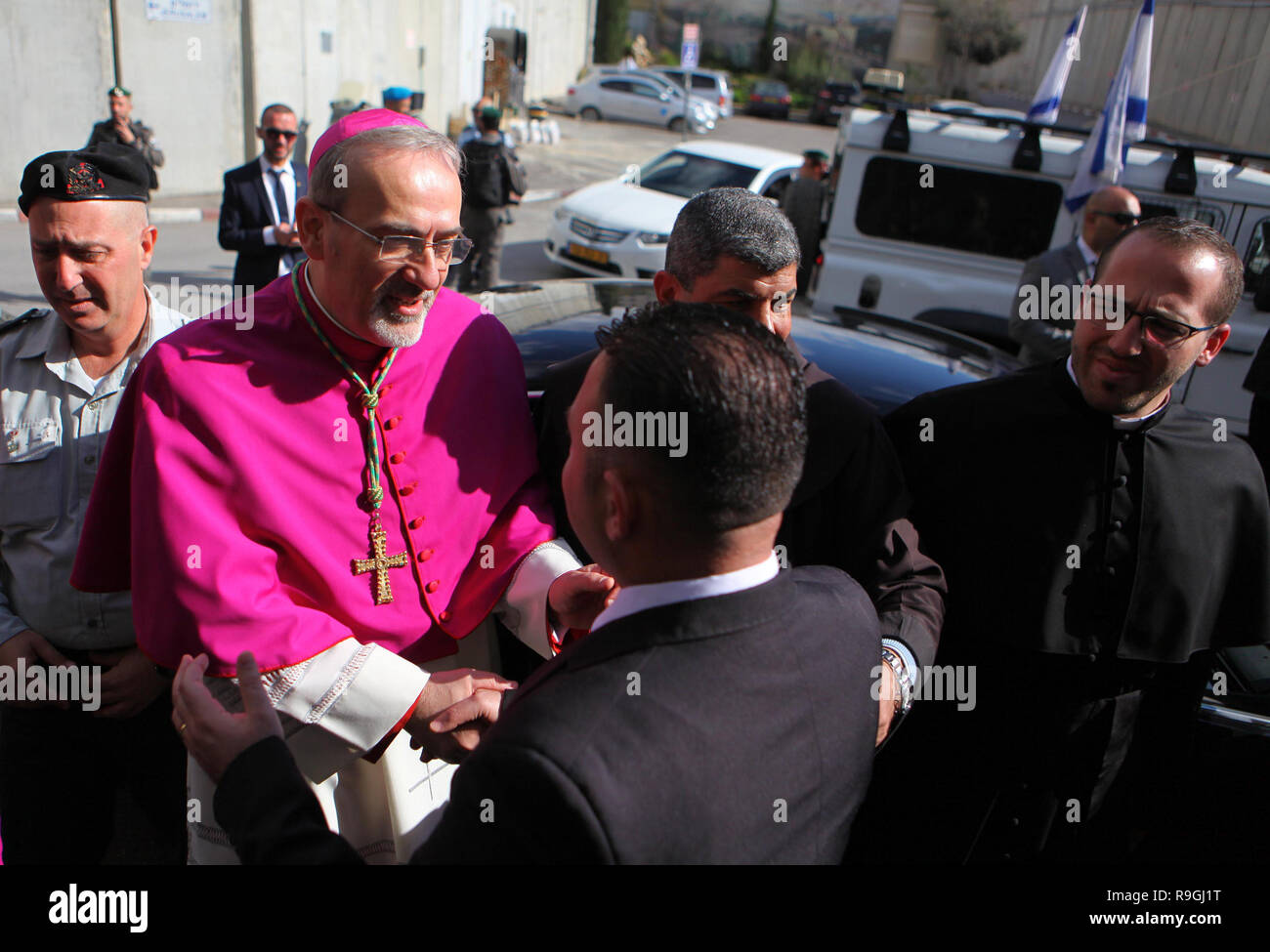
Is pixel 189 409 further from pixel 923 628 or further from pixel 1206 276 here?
pixel 1206 276

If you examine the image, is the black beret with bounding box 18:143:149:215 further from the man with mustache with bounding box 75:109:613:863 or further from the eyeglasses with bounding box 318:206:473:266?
the eyeglasses with bounding box 318:206:473:266

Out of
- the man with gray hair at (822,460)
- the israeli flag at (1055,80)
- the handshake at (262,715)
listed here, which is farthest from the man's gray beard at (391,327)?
the israeli flag at (1055,80)

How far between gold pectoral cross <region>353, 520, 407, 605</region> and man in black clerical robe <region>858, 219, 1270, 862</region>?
4.07 ft

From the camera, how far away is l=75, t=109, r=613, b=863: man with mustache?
1.89 m

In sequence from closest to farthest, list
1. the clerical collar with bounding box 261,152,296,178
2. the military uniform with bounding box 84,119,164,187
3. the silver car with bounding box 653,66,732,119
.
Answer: the clerical collar with bounding box 261,152,296,178, the military uniform with bounding box 84,119,164,187, the silver car with bounding box 653,66,732,119

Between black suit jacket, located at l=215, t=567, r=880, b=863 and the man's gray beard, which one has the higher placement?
the man's gray beard

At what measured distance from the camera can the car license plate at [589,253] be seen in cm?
1053

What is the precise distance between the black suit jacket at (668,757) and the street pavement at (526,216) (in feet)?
28.6

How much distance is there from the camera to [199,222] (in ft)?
42.8

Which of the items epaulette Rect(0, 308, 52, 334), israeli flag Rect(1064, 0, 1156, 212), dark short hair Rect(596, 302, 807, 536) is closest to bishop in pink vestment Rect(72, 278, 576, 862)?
epaulette Rect(0, 308, 52, 334)

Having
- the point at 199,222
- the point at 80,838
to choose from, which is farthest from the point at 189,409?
the point at 199,222

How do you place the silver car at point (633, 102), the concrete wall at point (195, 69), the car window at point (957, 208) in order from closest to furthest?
the car window at point (957, 208)
the concrete wall at point (195, 69)
the silver car at point (633, 102)

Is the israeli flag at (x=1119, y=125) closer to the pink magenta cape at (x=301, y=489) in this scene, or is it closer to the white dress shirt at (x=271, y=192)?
the white dress shirt at (x=271, y=192)

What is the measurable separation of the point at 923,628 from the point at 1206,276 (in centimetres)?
98
